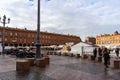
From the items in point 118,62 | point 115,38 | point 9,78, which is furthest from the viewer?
point 115,38

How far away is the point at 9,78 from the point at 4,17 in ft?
89.6

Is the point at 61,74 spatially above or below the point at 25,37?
below

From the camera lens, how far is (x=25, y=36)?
322ft

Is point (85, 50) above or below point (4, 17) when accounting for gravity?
below

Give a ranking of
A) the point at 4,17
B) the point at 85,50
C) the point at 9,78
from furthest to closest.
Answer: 1. the point at 4,17
2. the point at 85,50
3. the point at 9,78

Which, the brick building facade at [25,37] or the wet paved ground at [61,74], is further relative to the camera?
the brick building facade at [25,37]

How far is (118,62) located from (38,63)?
624 centimetres

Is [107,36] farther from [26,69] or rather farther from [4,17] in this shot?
[26,69]

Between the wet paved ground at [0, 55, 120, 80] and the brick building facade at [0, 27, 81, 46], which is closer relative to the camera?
the wet paved ground at [0, 55, 120, 80]

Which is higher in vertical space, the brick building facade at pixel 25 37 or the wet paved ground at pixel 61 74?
the brick building facade at pixel 25 37

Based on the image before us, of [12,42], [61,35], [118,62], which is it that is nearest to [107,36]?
[61,35]

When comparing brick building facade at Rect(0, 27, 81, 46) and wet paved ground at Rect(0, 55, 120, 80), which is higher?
brick building facade at Rect(0, 27, 81, 46)

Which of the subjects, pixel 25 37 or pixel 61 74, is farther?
pixel 25 37

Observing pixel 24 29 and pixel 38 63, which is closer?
pixel 38 63
